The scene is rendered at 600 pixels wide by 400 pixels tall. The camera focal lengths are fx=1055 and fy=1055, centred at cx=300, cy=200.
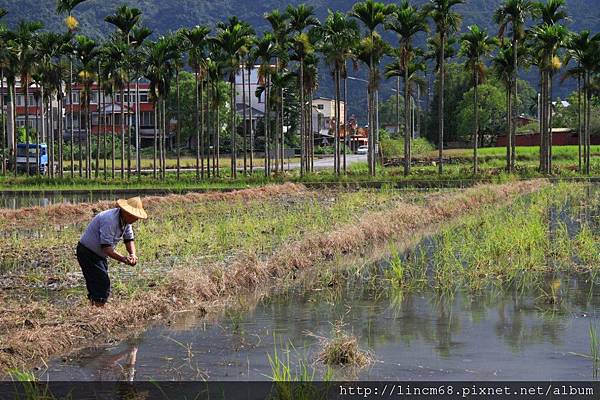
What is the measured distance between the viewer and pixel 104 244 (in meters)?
10.9

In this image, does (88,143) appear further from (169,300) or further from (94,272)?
(94,272)

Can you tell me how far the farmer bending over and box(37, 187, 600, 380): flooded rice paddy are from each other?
799 millimetres

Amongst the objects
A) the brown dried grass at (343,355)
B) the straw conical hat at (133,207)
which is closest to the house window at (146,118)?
the straw conical hat at (133,207)

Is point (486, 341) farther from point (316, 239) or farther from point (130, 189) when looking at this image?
point (130, 189)

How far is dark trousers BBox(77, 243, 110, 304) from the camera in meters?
11.1

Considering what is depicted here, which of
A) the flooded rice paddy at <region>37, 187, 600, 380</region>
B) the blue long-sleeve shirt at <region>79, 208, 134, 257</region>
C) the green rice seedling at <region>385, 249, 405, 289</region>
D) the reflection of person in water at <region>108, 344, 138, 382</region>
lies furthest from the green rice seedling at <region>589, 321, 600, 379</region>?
the blue long-sleeve shirt at <region>79, 208, 134, 257</region>

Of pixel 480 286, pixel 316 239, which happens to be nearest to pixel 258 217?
pixel 316 239

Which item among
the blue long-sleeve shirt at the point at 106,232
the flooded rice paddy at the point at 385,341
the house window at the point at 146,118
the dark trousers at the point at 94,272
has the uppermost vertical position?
the house window at the point at 146,118

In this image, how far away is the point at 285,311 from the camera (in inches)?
471

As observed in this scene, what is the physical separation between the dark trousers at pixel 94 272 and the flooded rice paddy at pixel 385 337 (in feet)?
2.54

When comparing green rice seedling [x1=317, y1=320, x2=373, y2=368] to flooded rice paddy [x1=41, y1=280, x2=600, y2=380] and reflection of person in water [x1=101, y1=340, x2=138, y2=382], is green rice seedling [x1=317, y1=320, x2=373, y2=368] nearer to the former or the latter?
flooded rice paddy [x1=41, y1=280, x2=600, y2=380]

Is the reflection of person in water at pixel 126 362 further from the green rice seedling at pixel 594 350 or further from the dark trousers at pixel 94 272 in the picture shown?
the green rice seedling at pixel 594 350

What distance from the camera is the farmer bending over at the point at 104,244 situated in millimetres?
10898

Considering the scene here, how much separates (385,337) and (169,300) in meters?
2.85
